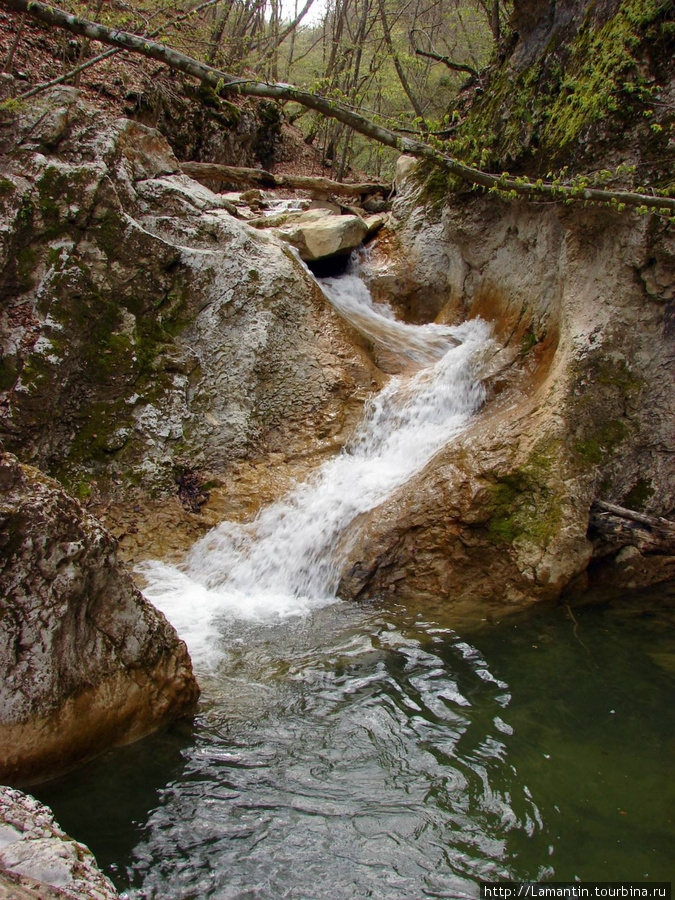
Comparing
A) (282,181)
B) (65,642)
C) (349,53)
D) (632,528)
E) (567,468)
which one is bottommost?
(65,642)

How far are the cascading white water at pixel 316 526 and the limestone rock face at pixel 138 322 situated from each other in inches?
24.6

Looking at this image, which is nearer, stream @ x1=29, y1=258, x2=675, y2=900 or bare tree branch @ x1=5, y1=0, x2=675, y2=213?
stream @ x1=29, y1=258, x2=675, y2=900

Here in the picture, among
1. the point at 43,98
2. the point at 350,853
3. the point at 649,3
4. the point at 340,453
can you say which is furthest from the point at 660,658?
the point at 43,98

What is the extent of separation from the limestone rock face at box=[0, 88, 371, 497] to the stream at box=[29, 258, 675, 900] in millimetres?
1520

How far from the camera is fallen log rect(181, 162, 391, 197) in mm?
10609

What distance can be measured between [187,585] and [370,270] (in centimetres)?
581

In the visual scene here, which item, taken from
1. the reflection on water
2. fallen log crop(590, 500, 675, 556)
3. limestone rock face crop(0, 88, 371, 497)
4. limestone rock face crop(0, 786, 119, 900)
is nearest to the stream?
the reflection on water

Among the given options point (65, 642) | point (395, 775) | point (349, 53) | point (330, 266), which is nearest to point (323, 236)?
point (330, 266)

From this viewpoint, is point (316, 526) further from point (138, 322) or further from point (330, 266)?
point (330, 266)

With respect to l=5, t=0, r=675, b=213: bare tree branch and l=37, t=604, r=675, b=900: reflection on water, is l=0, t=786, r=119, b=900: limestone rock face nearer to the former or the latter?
l=37, t=604, r=675, b=900: reflection on water

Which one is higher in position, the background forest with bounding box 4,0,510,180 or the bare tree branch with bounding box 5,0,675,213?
the background forest with bounding box 4,0,510,180

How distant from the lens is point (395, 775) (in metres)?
3.29

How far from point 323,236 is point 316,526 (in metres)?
4.81

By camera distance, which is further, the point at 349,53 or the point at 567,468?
the point at 349,53
